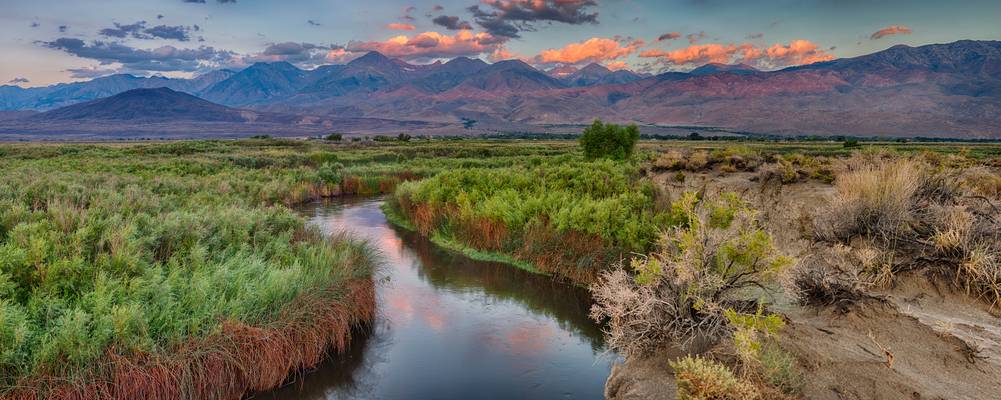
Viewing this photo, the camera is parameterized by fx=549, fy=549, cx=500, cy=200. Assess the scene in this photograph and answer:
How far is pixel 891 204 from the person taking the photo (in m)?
11.2

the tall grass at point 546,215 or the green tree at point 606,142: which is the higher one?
the green tree at point 606,142

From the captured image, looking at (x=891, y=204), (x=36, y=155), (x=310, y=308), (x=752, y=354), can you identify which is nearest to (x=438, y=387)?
(x=310, y=308)

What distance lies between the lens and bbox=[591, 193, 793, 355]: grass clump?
27.5 ft

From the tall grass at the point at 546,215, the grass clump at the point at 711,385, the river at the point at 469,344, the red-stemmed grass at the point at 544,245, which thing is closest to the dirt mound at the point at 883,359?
the grass clump at the point at 711,385

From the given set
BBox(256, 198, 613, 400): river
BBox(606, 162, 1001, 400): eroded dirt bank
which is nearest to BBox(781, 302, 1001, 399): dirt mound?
BBox(606, 162, 1001, 400): eroded dirt bank

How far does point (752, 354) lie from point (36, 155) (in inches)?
2842

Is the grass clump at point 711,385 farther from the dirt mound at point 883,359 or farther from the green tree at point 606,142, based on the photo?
the green tree at point 606,142

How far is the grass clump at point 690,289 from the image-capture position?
27.5 feet

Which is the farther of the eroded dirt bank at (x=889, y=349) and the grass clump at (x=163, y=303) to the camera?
the grass clump at (x=163, y=303)

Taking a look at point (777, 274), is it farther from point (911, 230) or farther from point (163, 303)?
point (163, 303)

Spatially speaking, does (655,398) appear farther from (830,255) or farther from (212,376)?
(212,376)

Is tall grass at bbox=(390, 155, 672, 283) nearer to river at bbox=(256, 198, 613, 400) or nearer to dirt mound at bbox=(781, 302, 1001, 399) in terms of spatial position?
river at bbox=(256, 198, 613, 400)

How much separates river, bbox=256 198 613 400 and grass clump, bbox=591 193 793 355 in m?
1.99

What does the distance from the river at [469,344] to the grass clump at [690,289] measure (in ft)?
6.53
